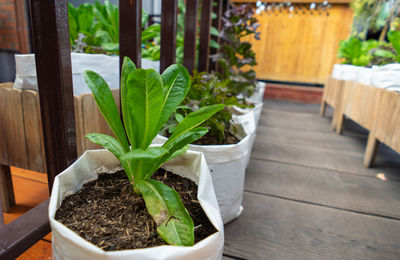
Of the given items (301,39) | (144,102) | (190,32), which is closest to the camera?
(144,102)

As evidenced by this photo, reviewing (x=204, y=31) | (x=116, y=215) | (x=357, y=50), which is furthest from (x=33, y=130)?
(x=357, y=50)

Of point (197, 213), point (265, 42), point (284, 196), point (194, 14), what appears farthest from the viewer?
point (265, 42)

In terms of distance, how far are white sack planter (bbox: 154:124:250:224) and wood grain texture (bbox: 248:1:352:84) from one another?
3.69 meters

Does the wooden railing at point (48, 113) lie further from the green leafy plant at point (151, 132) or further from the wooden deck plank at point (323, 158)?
the wooden deck plank at point (323, 158)

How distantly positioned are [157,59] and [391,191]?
1311 millimetres

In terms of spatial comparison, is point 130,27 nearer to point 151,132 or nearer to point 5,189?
point 151,132

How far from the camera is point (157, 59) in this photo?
4.61 feet

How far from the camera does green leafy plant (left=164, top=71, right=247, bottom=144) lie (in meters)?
0.84

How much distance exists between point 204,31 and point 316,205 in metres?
1.21

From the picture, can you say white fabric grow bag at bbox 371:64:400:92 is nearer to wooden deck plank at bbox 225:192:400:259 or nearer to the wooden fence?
wooden deck plank at bbox 225:192:400:259

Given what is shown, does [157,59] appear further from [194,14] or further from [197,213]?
[197,213]

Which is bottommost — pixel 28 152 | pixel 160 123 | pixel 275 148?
pixel 275 148

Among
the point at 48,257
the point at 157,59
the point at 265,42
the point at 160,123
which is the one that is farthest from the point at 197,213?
the point at 265,42

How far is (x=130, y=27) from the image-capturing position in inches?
31.6
